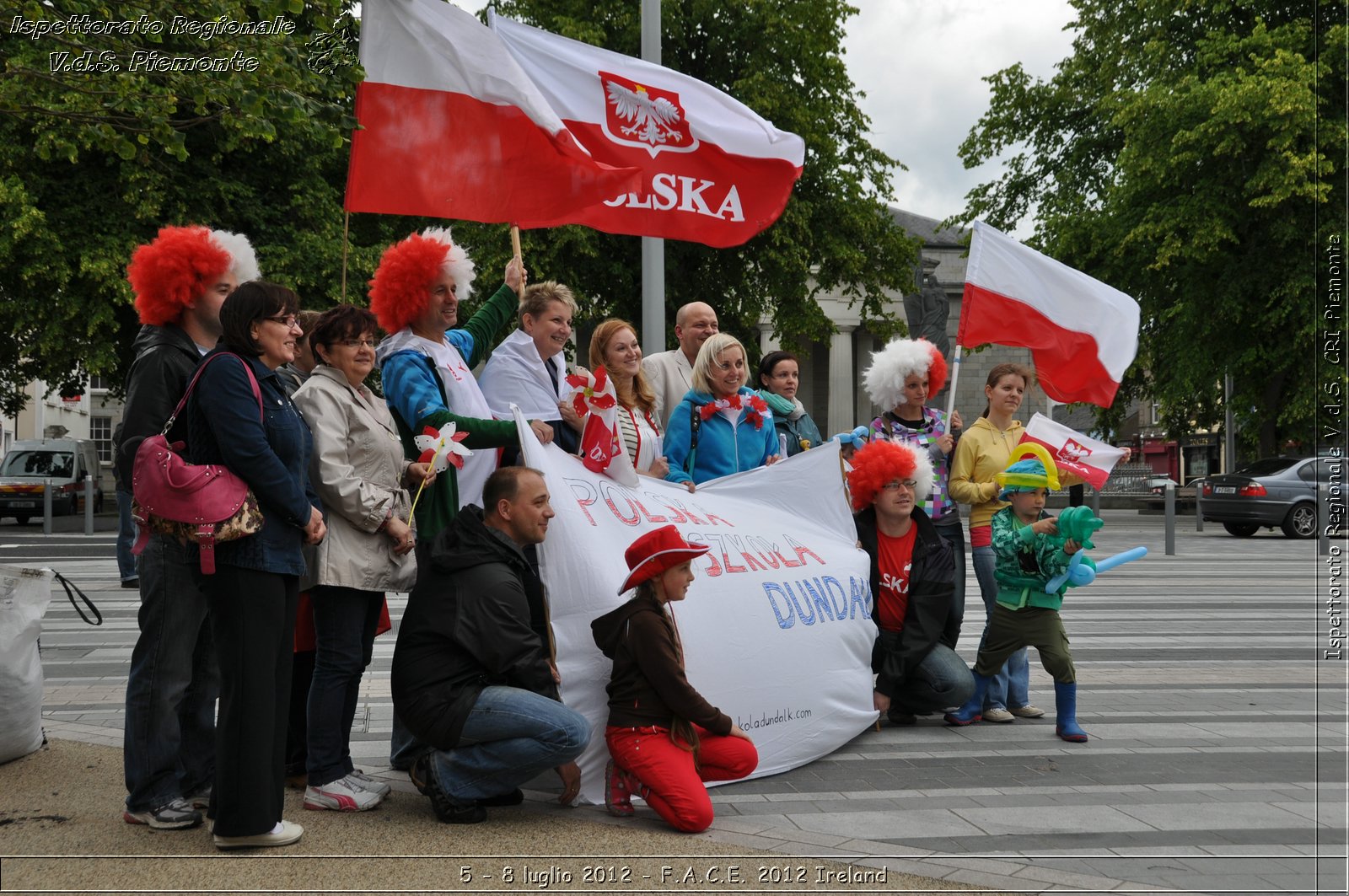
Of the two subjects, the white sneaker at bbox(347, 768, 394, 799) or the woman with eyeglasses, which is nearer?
the woman with eyeglasses

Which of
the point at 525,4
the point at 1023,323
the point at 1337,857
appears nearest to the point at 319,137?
the point at 1023,323

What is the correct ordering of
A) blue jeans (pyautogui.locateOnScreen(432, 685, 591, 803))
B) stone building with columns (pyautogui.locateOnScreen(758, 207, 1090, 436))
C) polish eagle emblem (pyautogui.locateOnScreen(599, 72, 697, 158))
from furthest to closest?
stone building with columns (pyautogui.locateOnScreen(758, 207, 1090, 436))
polish eagle emblem (pyautogui.locateOnScreen(599, 72, 697, 158))
blue jeans (pyautogui.locateOnScreen(432, 685, 591, 803))

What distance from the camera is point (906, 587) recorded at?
22.4 feet

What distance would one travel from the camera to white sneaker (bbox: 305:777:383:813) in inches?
194

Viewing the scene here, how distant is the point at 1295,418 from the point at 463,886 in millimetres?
28048

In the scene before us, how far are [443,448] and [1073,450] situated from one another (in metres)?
3.79

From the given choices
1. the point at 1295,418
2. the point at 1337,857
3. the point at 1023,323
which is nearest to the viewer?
the point at 1337,857

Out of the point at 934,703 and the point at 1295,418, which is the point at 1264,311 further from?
the point at 934,703

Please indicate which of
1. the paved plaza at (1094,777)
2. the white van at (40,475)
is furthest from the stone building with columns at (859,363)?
the paved plaza at (1094,777)

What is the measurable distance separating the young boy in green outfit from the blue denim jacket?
3.69m

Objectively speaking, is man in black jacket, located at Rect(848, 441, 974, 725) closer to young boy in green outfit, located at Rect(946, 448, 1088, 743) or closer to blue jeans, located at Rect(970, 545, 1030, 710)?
young boy in green outfit, located at Rect(946, 448, 1088, 743)

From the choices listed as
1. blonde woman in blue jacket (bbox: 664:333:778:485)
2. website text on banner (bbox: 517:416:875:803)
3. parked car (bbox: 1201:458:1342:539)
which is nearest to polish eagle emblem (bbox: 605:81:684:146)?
blonde woman in blue jacket (bbox: 664:333:778:485)

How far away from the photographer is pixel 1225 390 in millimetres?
32781

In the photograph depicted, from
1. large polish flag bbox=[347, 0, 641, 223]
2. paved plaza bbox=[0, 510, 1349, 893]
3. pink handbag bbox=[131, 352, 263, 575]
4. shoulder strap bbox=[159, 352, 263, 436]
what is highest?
large polish flag bbox=[347, 0, 641, 223]
